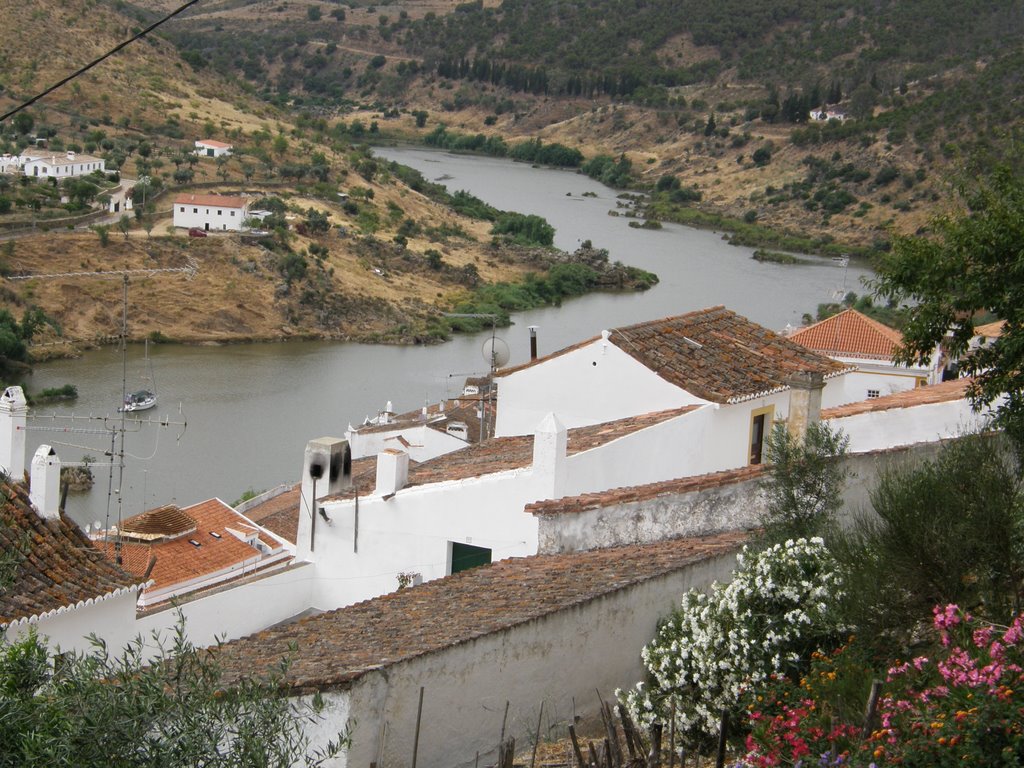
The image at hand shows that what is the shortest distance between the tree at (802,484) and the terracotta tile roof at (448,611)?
0.44 m

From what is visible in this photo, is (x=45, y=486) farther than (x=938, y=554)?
Yes

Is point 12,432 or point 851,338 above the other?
point 12,432

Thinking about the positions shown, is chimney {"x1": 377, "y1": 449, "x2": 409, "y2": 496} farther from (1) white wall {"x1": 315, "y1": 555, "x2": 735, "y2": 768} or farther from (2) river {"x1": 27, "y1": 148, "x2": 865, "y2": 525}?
(2) river {"x1": 27, "y1": 148, "x2": 865, "y2": 525}

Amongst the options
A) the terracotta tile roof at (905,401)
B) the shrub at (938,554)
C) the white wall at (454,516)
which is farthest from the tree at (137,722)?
the terracotta tile roof at (905,401)

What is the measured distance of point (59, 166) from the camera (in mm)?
52219

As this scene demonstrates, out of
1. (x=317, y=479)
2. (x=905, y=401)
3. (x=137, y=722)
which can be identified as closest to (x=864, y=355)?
(x=905, y=401)

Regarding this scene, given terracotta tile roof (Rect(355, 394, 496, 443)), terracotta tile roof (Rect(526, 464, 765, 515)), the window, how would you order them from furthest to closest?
1. terracotta tile roof (Rect(355, 394, 496, 443))
2. the window
3. terracotta tile roof (Rect(526, 464, 765, 515))

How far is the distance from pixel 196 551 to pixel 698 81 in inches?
3537

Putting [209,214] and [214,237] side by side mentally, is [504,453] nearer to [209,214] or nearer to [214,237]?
[214,237]

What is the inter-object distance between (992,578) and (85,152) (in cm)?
5504

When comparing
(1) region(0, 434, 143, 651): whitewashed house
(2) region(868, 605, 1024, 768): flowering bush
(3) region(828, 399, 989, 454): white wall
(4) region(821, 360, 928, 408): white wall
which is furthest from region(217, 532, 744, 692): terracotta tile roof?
(4) region(821, 360, 928, 408): white wall

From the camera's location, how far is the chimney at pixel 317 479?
34.4 ft

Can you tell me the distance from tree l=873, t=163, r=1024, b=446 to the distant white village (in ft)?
2.00

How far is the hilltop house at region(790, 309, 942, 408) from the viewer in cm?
2325
